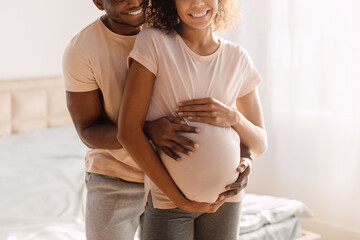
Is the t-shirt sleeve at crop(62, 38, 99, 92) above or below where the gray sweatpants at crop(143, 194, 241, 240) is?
above

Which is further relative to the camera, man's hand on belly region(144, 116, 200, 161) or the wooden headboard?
the wooden headboard

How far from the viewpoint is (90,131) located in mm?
1442

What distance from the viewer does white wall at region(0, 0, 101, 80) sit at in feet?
10.6

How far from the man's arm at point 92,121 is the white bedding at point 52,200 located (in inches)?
36.5

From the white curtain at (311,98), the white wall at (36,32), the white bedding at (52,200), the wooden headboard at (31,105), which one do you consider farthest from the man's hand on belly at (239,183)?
the white wall at (36,32)

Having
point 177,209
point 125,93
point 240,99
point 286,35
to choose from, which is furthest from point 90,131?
point 286,35

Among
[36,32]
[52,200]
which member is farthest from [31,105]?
[52,200]

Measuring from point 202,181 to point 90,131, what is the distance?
0.31 m

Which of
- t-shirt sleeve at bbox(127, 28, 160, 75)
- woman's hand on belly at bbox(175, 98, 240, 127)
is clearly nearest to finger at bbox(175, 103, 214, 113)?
woman's hand on belly at bbox(175, 98, 240, 127)

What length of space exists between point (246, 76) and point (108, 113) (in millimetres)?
366

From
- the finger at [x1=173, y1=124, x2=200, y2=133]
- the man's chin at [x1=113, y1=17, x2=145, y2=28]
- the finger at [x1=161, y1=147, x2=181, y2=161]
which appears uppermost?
the man's chin at [x1=113, y1=17, x2=145, y2=28]

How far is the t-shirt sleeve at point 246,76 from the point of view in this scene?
1495mm

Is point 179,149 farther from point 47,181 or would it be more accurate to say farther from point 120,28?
point 47,181

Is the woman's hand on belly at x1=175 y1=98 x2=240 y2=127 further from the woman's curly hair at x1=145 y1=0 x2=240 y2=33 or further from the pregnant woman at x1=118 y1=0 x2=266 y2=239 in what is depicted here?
the woman's curly hair at x1=145 y1=0 x2=240 y2=33
